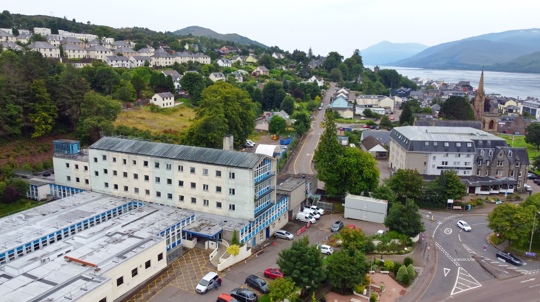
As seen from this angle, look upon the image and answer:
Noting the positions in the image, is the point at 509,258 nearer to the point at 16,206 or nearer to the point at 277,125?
the point at 16,206

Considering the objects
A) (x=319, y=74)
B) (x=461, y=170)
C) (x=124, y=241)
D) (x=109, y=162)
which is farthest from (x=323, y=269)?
(x=319, y=74)

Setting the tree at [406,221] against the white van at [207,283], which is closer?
the white van at [207,283]

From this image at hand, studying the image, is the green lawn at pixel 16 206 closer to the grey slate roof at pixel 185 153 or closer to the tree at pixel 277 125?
the grey slate roof at pixel 185 153

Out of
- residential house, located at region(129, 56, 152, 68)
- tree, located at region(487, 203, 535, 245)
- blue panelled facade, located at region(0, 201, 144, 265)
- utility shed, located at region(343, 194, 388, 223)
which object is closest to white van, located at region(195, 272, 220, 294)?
blue panelled facade, located at region(0, 201, 144, 265)

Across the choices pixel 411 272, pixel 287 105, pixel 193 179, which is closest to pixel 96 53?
pixel 287 105

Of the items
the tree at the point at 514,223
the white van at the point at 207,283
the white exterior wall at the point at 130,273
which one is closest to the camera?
the white exterior wall at the point at 130,273

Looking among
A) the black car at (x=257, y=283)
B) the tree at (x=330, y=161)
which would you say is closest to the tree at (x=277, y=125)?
the tree at (x=330, y=161)
